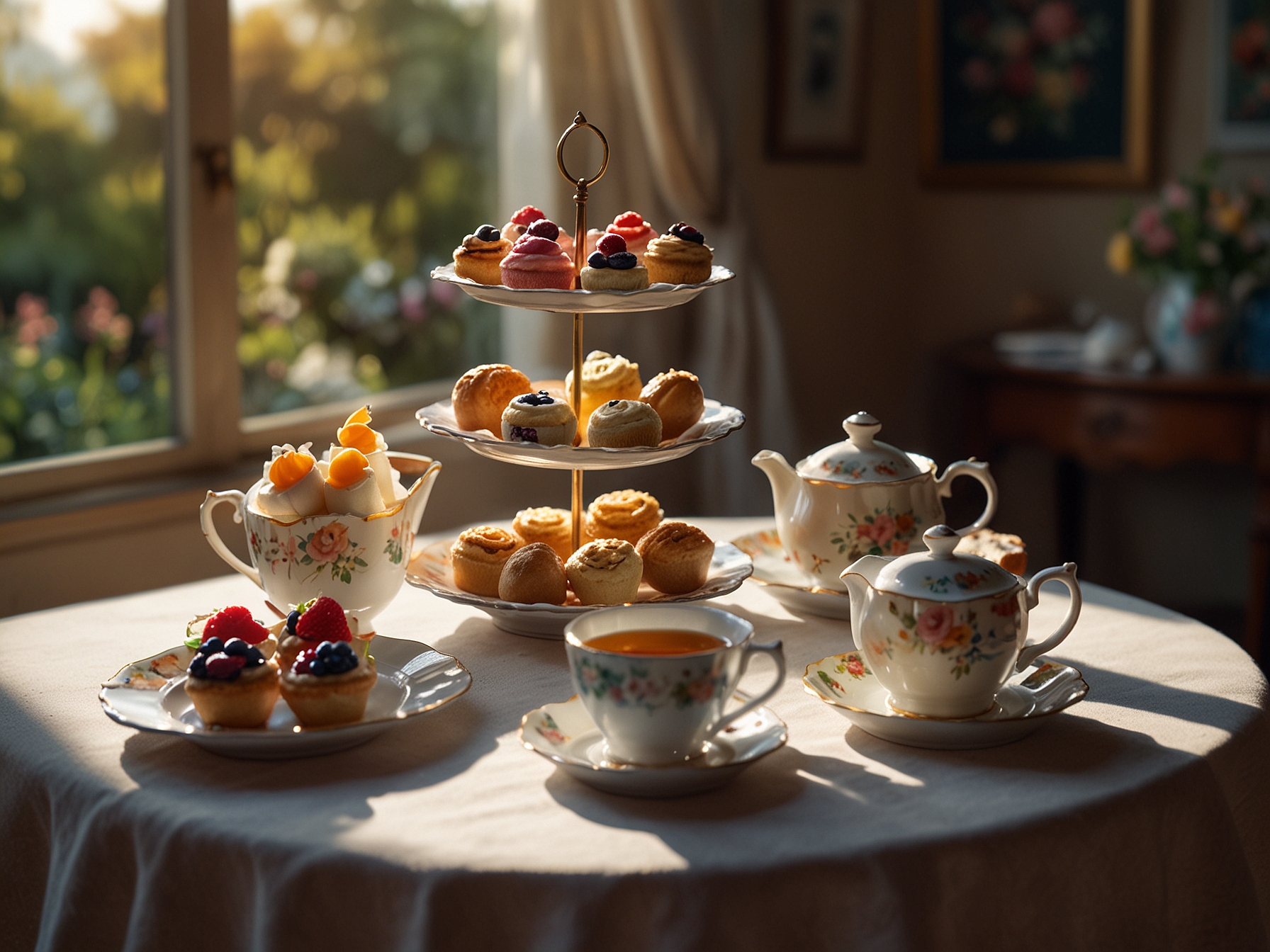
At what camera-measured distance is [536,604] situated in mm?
1404

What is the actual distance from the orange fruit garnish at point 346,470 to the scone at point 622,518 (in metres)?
0.30

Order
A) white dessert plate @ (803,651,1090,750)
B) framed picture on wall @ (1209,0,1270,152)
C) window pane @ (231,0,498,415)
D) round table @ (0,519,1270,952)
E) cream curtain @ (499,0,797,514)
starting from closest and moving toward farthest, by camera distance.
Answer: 1. round table @ (0,519,1270,952)
2. white dessert plate @ (803,651,1090,750)
3. window pane @ (231,0,498,415)
4. cream curtain @ (499,0,797,514)
5. framed picture on wall @ (1209,0,1270,152)

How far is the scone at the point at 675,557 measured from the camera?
1446mm

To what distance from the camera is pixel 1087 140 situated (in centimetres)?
384

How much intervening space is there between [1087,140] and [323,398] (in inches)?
91.6

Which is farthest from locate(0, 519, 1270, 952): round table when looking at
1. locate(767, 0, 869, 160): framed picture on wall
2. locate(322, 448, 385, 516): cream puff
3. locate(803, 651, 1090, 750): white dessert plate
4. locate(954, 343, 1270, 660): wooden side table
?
locate(767, 0, 869, 160): framed picture on wall

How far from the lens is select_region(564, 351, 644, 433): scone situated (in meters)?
1.53

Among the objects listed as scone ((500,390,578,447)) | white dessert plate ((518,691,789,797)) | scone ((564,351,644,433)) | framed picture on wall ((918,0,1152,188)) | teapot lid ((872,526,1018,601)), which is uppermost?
framed picture on wall ((918,0,1152,188))

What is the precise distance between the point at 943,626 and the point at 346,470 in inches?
24.0

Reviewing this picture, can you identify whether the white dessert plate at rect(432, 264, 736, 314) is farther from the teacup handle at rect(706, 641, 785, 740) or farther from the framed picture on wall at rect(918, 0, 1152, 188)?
the framed picture on wall at rect(918, 0, 1152, 188)

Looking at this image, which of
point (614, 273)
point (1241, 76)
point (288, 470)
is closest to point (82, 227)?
point (288, 470)

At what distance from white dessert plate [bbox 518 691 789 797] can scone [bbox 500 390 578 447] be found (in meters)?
0.31

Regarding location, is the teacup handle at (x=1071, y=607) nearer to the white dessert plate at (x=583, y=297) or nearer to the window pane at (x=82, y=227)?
the white dessert plate at (x=583, y=297)

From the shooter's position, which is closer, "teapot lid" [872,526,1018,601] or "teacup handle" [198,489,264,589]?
"teapot lid" [872,526,1018,601]
